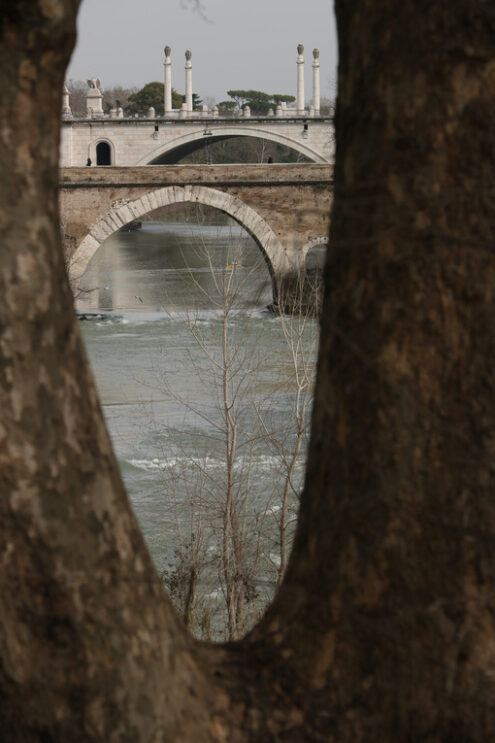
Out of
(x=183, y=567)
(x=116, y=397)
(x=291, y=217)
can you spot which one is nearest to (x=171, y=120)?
(x=291, y=217)

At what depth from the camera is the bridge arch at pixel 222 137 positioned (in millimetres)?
33938

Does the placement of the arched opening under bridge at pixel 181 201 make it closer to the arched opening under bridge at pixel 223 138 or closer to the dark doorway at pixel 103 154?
the arched opening under bridge at pixel 223 138

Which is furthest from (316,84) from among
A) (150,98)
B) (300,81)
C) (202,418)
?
(202,418)

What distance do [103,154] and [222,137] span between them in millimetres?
4363

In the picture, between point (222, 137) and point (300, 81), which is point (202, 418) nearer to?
point (222, 137)

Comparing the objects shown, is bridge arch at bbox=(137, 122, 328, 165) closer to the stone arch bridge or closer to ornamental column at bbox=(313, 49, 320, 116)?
ornamental column at bbox=(313, 49, 320, 116)

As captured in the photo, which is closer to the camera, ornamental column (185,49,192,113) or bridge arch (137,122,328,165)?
bridge arch (137,122,328,165)

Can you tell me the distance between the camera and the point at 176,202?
20094 mm

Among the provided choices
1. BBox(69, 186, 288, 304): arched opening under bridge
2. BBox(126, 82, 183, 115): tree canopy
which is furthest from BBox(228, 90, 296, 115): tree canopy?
BBox(69, 186, 288, 304): arched opening under bridge

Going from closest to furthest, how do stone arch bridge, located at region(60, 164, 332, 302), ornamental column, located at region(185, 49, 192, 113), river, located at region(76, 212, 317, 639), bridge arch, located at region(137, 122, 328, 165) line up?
river, located at region(76, 212, 317, 639) → stone arch bridge, located at region(60, 164, 332, 302) → bridge arch, located at region(137, 122, 328, 165) → ornamental column, located at region(185, 49, 192, 113)

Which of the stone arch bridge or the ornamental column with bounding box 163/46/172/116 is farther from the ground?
the ornamental column with bounding box 163/46/172/116

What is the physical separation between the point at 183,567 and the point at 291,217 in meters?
14.3

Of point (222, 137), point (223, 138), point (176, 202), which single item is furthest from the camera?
point (223, 138)

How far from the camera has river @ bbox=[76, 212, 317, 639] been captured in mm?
7109
